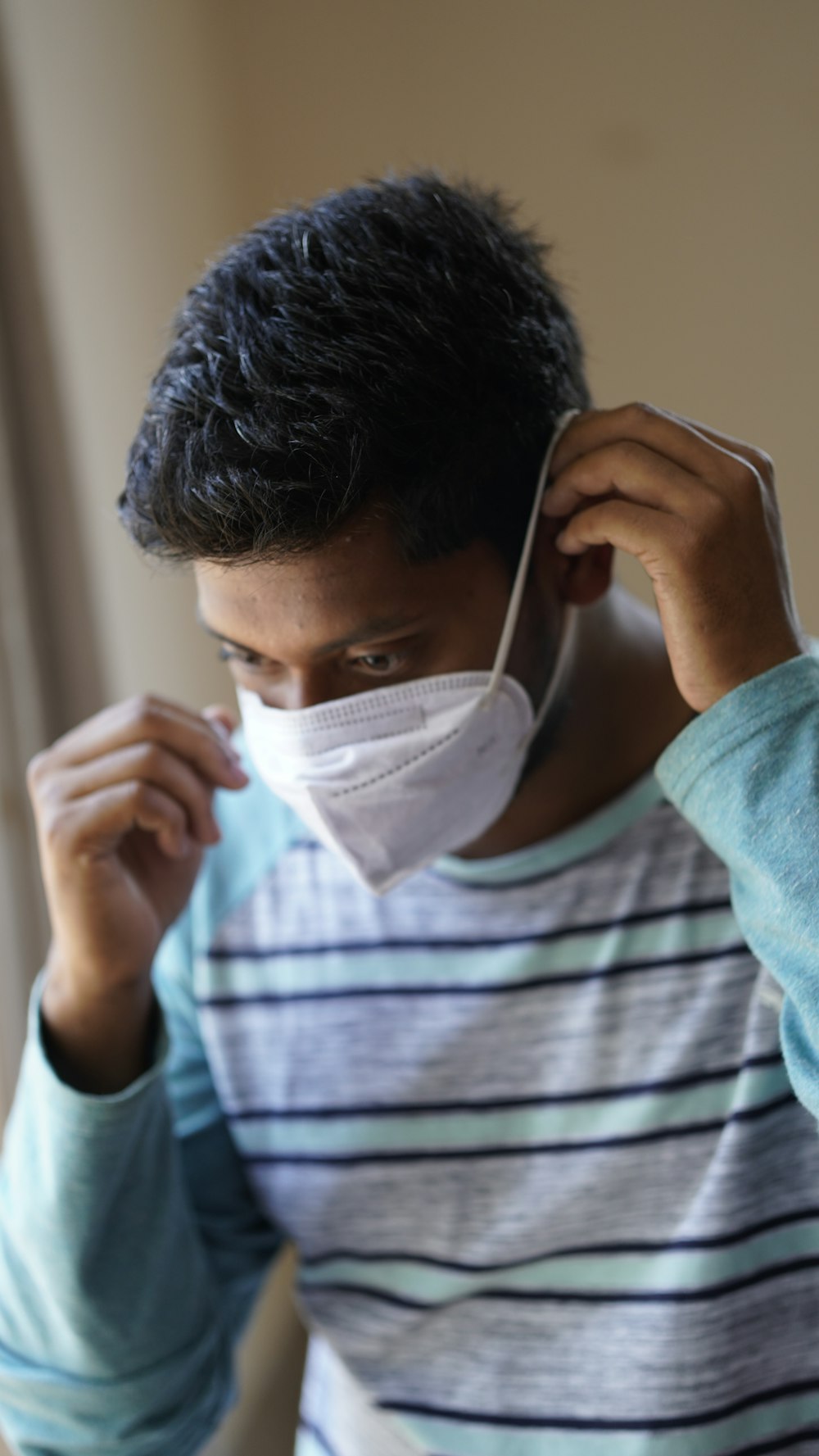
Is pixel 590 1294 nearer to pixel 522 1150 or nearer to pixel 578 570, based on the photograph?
pixel 522 1150

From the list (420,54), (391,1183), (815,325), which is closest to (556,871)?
(391,1183)

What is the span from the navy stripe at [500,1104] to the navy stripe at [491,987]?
0.27 ft

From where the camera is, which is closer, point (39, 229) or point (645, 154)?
point (39, 229)

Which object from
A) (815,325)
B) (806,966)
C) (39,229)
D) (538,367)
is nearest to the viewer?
(806,966)

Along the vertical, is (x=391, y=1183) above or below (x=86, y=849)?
below

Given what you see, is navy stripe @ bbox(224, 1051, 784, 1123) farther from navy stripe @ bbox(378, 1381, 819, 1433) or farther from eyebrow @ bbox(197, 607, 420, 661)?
eyebrow @ bbox(197, 607, 420, 661)

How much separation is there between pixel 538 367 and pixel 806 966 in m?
0.47

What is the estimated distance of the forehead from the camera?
87cm

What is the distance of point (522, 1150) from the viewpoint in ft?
3.44

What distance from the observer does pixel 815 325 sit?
5.12 feet

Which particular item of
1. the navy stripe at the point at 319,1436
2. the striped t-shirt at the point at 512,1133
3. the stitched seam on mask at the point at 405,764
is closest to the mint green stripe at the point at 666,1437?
the striped t-shirt at the point at 512,1133

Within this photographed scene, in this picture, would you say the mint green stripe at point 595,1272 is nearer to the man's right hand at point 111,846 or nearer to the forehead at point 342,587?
the man's right hand at point 111,846

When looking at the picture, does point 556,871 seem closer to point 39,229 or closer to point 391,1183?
point 391,1183

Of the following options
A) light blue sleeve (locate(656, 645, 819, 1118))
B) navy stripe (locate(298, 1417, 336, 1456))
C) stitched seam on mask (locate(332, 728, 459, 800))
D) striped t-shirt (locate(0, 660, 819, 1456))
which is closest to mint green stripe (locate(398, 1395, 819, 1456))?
striped t-shirt (locate(0, 660, 819, 1456))
